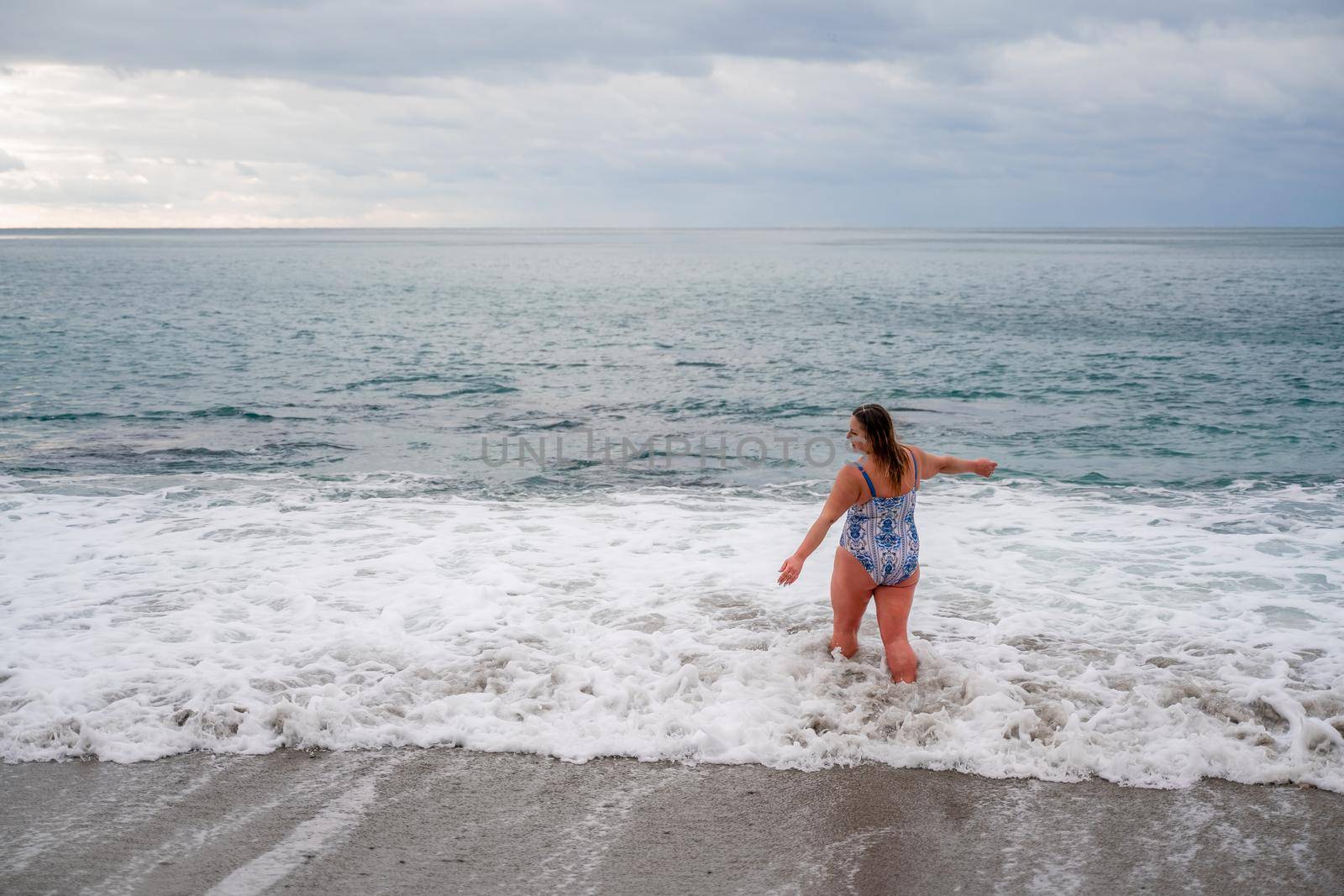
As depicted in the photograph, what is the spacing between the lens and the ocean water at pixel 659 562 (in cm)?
543

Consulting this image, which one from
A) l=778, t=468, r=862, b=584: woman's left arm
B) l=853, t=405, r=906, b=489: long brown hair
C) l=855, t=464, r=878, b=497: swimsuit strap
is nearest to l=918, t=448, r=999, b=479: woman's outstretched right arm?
l=853, t=405, r=906, b=489: long brown hair

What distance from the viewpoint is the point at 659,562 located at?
8.80 m

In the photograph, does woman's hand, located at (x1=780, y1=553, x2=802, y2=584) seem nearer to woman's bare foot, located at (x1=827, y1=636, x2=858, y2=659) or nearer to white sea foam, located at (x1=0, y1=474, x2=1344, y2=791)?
white sea foam, located at (x1=0, y1=474, x2=1344, y2=791)

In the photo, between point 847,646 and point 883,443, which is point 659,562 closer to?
point 847,646

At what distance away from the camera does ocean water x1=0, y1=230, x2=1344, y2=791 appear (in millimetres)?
5434

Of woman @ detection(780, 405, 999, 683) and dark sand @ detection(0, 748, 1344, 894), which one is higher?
Result: woman @ detection(780, 405, 999, 683)

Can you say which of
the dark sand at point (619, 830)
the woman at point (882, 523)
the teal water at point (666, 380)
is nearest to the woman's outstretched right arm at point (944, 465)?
the woman at point (882, 523)

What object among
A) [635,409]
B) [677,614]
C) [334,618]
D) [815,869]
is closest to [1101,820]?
[815,869]

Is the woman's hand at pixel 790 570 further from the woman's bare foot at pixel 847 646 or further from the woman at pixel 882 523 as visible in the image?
the woman's bare foot at pixel 847 646

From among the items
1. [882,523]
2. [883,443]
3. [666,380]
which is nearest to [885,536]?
[882,523]

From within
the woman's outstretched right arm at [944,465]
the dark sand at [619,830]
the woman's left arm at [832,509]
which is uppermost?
the woman's outstretched right arm at [944,465]

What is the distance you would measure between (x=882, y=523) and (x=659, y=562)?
330 cm

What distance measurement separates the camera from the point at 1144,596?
773 centimetres

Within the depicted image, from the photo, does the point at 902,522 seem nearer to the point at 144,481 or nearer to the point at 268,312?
the point at 144,481
